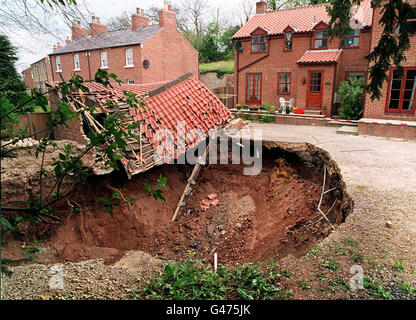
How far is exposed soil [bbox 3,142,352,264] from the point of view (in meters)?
6.20

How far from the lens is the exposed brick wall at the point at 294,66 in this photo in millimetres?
16812

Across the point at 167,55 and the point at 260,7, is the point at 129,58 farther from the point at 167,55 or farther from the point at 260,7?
the point at 260,7

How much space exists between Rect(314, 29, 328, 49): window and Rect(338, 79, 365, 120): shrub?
3.49m

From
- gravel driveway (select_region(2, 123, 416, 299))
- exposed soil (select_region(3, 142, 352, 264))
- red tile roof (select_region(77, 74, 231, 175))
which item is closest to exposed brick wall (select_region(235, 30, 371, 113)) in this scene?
exposed soil (select_region(3, 142, 352, 264))

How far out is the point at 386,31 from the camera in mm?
4410

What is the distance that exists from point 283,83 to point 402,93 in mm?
7638

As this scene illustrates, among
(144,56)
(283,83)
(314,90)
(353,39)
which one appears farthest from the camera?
(144,56)

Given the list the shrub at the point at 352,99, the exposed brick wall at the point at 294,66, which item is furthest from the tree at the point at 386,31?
the exposed brick wall at the point at 294,66

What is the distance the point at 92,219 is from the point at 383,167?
8090 mm

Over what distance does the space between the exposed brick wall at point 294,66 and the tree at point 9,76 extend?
17246 millimetres

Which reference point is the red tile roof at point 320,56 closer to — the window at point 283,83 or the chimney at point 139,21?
the window at point 283,83

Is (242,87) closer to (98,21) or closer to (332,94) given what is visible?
(332,94)

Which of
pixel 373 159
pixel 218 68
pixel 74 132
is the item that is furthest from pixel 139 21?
pixel 373 159
